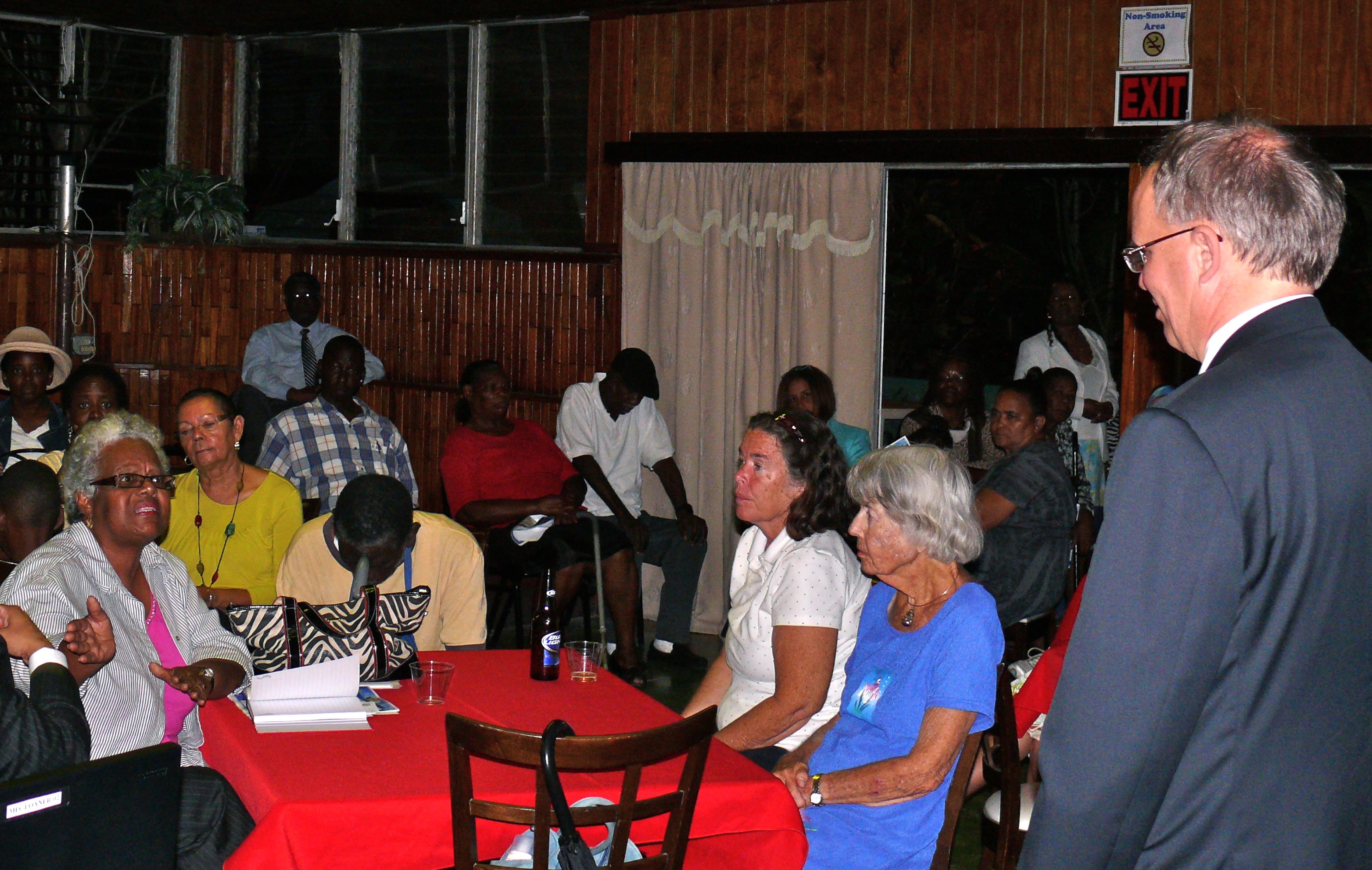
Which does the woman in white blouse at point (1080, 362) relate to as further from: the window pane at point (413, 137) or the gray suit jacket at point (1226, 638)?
the gray suit jacket at point (1226, 638)

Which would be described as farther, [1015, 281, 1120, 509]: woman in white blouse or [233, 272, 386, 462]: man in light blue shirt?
[233, 272, 386, 462]: man in light blue shirt

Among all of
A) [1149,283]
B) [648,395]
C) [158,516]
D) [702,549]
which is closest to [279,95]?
[648,395]

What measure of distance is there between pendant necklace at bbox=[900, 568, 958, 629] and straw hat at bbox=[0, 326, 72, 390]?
14.6ft

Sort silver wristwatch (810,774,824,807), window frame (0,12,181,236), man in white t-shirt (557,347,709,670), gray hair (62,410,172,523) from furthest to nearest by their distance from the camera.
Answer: window frame (0,12,181,236) → man in white t-shirt (557,347,709,670) → gray hair (62,410,172,523) → silver wristwatch (810,774,824,807)

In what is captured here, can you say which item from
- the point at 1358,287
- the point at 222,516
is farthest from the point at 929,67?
the point at 1358,287

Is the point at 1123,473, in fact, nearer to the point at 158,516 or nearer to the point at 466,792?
the point at 466,792

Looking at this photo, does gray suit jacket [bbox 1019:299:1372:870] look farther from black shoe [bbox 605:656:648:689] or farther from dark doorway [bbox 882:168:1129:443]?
dark doorway [bbox 882:168:1129:443]

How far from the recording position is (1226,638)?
1287 mm

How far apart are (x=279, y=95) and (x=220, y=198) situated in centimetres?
91

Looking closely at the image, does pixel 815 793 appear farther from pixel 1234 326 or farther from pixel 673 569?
pixel 673 569

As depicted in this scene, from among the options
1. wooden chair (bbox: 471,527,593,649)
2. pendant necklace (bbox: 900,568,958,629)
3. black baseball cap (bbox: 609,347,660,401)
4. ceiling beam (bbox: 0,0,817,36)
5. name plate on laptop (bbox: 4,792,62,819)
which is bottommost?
wooden chair (bbox: 471,527,593,649)

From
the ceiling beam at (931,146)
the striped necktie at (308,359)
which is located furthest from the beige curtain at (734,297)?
the striped necktie at (308,359)

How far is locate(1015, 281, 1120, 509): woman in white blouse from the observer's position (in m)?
6.65

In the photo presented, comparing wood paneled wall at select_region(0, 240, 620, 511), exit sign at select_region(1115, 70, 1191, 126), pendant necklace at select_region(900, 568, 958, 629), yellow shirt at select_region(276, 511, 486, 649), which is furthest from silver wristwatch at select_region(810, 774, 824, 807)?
wood paneled wall at select_region(0, 240, 620, 511)
